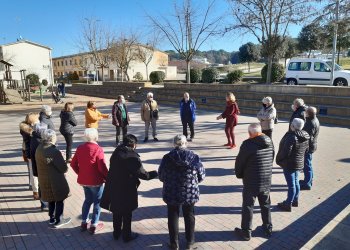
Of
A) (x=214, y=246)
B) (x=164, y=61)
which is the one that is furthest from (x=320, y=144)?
(x=164, y=61)

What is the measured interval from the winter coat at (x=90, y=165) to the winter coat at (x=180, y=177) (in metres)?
0.92

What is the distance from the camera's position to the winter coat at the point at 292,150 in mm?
4645

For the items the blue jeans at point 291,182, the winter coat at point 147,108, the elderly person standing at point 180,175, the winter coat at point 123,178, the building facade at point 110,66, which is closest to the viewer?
the elderly person standing at point 180,175

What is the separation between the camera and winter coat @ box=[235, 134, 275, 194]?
12.9 ft

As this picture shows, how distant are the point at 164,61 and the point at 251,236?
2408 inches

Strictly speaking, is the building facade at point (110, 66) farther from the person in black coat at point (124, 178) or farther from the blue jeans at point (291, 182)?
the person in black coat at point (124, 178)

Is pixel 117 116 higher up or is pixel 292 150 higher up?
pixel 117 116

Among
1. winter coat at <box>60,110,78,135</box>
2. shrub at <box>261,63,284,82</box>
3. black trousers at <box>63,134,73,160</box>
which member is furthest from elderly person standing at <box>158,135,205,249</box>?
shrub at <box>261,63,284,82</box>

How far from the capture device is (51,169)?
4191 millimetres

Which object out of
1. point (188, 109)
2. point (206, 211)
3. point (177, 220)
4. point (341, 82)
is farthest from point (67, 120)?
point (341, 82)

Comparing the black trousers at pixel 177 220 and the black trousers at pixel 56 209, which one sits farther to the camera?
the black trousers at pixel 56 209

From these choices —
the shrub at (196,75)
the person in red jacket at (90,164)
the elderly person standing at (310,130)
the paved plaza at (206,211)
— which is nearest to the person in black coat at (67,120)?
the paved plaza at (206,211)

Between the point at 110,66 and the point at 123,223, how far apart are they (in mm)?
50852

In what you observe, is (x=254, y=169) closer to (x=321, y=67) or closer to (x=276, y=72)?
(x=321, y=67)
